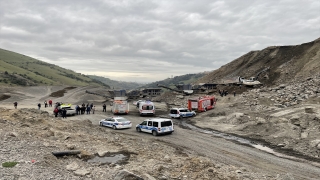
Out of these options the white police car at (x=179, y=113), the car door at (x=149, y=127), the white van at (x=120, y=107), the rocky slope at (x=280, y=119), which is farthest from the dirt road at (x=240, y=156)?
the white van at (x=120, y=107)

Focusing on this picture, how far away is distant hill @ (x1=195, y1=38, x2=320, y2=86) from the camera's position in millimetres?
50872

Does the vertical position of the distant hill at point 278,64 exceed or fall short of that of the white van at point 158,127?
it exceeds it

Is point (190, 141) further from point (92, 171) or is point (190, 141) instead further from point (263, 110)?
point (263, 110)

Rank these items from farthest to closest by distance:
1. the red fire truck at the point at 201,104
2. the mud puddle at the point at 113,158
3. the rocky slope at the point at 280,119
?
the red fire truck at the point at 201,104 < the rocky slope at the point at 280,119 < the mud puddle at the point at 113,158

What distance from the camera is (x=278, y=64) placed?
196 ft

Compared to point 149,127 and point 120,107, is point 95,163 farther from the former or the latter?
point 120,107

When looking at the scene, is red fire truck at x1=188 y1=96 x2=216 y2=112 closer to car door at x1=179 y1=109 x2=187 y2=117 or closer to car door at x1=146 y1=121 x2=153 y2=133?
car door at x1=179 y1=109 x2=187 y2=117

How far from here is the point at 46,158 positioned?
1199 centimetres

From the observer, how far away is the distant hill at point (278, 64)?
50872 millimetres

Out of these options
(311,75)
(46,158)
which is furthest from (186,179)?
(311,75)

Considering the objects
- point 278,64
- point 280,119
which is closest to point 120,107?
point 280,119

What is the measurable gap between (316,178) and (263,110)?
21.8 metres

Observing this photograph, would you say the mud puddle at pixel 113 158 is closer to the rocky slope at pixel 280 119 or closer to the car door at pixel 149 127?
the car door at pixel 149 127

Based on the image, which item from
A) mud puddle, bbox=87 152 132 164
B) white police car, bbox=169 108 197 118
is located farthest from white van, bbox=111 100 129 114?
mud puddle, bbox=87 152 132 164
